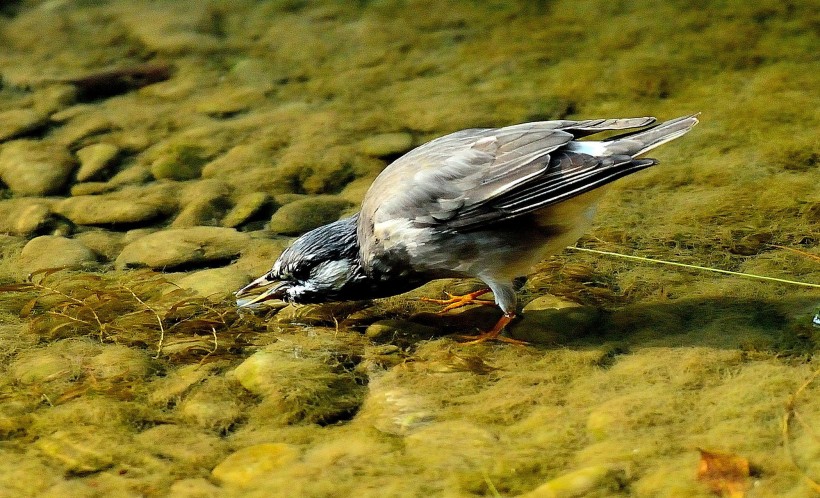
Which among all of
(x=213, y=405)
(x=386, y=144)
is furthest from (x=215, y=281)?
(x=386, y=144)

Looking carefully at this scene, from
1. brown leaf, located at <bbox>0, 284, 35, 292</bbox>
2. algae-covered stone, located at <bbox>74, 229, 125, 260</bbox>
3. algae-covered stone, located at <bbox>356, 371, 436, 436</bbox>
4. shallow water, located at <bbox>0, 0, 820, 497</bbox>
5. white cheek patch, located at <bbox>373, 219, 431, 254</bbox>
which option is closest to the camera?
shallow water, located at <bbox>0, 0, 820, 497</bbox>

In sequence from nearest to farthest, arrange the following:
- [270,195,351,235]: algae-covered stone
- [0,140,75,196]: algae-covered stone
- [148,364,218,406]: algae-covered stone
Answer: [148,364,218,406]: algae-covered stone, [270,195,351,235]: algae-covered stone, [0,140,75,196]: algae-covered stone

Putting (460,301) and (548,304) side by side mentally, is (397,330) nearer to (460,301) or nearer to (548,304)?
(460,301)

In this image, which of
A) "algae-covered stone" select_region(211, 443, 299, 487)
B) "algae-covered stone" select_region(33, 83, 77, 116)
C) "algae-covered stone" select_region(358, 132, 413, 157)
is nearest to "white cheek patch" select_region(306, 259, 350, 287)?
"algae-covered stone" select_region(211, 443, 299, 487)

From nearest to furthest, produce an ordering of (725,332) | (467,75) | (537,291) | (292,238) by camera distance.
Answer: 1. (725,332)
2. (537,291)
3. (292,238)
4. (467,75)

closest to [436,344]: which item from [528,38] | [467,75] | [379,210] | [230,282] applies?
[379,210]

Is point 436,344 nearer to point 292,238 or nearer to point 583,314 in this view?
point 583,314

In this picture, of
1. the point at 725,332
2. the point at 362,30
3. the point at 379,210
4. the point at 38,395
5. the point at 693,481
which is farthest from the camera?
the point at 362,30

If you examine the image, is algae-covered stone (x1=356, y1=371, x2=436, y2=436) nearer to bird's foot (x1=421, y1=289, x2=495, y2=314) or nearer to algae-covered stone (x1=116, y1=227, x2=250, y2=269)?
bird's foot (x1=421, y1=289, x2=495, y2=314)
